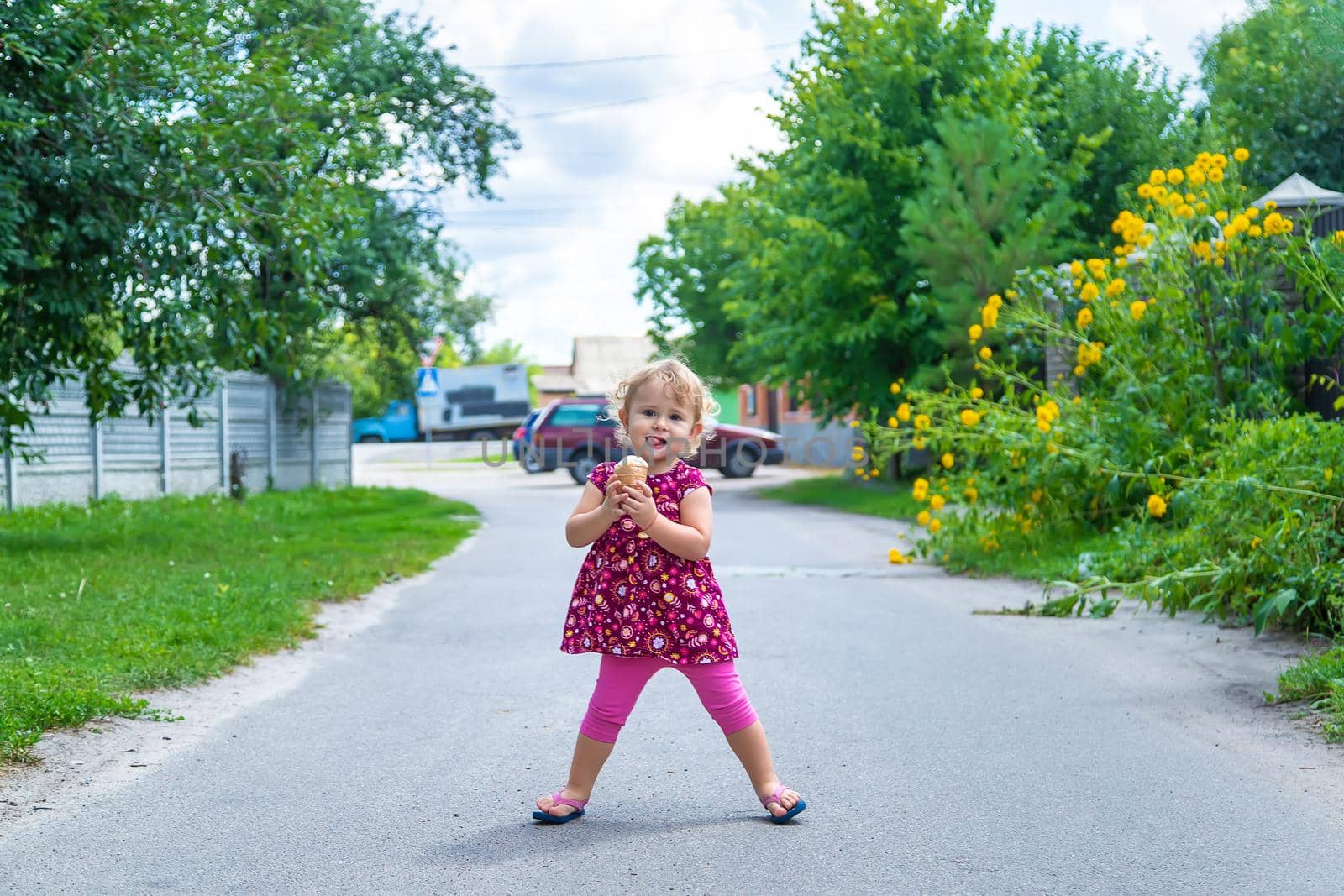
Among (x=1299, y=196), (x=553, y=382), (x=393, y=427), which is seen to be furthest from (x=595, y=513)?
(x=553, y=382)

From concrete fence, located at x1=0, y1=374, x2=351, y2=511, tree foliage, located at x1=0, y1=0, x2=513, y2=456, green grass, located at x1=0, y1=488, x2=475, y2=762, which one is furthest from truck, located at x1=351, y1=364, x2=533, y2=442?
tree foliage, located at x1=0, y1=0, x2=513, y2=456

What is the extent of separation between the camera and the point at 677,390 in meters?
4.47

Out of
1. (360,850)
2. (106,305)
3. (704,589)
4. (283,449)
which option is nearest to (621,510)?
(704,589)

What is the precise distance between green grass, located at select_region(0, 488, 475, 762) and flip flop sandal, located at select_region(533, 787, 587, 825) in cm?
193

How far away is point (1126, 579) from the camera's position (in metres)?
9.07

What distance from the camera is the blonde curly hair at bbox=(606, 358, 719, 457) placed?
4473 millimetres

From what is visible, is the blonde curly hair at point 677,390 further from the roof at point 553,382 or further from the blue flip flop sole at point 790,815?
the roof at point 553,382

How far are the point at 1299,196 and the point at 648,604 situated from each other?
8.49 metres

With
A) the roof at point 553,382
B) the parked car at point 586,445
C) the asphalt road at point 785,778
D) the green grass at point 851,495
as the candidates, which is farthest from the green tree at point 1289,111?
the roof at point 553,382

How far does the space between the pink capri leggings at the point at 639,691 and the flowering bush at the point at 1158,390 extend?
4037 mm

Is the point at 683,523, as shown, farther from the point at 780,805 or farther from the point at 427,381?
the point at 427,381

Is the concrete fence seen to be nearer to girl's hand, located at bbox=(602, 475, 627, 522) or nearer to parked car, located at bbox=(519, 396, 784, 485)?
parked car, located at bbox=(519, 396, 784, 485)

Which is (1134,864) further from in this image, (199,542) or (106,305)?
(199,542)

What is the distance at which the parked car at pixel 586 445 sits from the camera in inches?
1200
